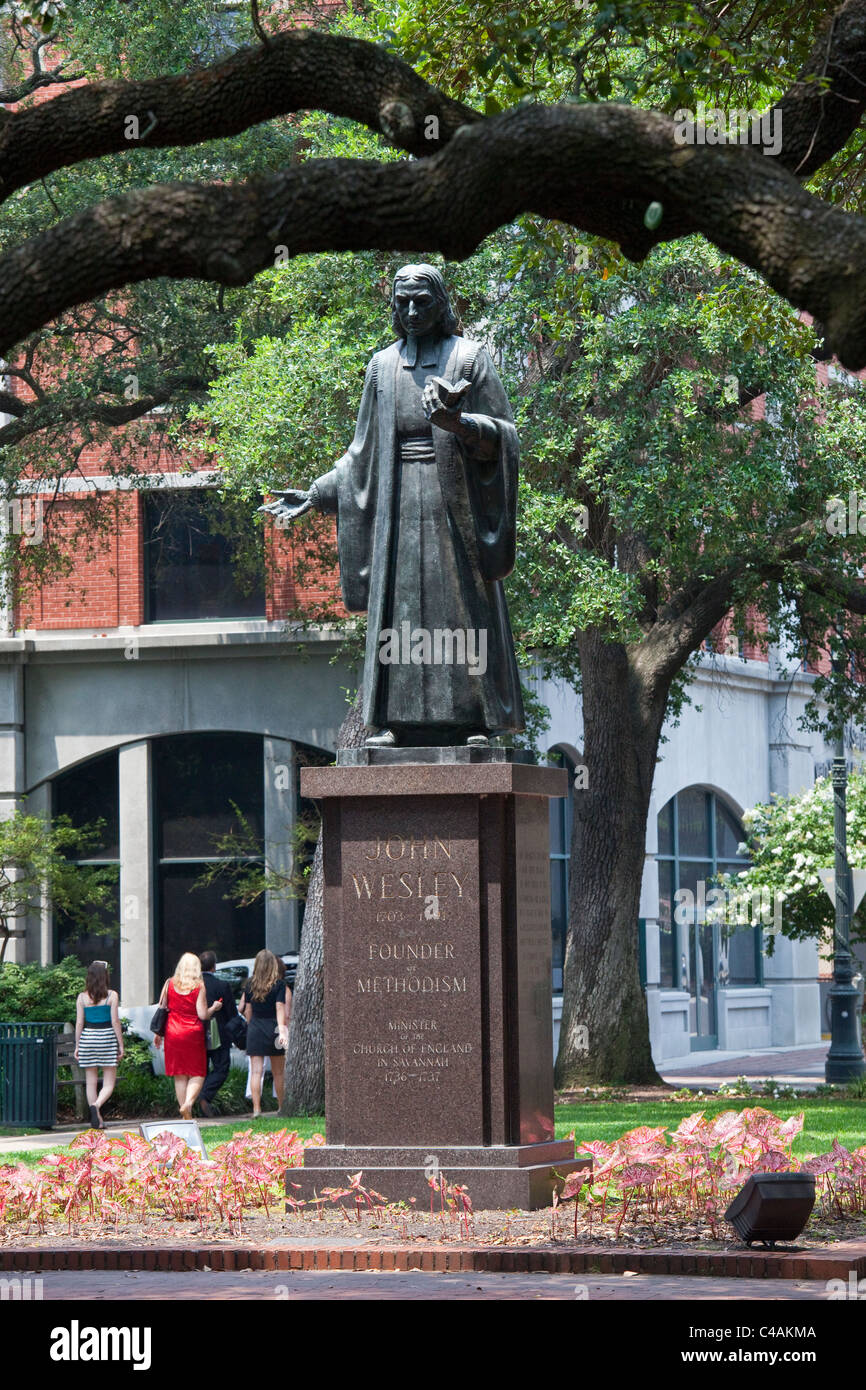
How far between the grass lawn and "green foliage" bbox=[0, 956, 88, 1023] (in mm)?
2604

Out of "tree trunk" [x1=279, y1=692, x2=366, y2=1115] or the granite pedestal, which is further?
"tree trunk" [x1=279, y1=692, x2=366, y2=1115]

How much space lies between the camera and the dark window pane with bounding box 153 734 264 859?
2956cm

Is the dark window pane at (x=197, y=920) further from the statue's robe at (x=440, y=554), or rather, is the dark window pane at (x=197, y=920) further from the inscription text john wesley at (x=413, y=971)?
the inscription text john wesley at (x=413, y=971)

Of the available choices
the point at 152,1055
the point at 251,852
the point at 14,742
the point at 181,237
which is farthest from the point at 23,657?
the point at 181,237

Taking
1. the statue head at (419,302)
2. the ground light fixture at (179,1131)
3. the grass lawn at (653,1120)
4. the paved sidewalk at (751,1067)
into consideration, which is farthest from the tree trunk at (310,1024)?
the statue head at (419,302)

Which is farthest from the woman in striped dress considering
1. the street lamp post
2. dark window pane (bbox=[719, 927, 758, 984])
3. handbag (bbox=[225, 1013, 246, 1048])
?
dark window pane (bbox=[719, 927, 758, 984])

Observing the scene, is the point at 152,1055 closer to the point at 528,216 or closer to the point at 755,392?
the point at 755,392

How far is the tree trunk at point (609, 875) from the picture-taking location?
24.4 meters

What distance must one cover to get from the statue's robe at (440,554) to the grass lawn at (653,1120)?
4987 millimetres

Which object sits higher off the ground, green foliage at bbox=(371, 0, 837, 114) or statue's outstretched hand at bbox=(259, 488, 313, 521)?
green foliage at bbox=(371, 0, 837, 114)

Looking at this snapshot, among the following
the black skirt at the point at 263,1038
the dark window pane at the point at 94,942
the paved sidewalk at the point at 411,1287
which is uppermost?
the dark window pane at the point at 94,942

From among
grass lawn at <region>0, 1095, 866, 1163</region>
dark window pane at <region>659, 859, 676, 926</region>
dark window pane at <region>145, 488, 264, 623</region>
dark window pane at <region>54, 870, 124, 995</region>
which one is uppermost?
dark window pane at <region>145, 488, 264, 623</region>

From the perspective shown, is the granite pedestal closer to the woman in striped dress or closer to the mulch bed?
the mulch bed

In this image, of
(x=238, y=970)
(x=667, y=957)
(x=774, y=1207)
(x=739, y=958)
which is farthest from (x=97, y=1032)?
(x=739, y=958)
